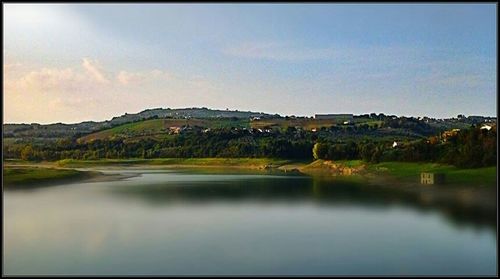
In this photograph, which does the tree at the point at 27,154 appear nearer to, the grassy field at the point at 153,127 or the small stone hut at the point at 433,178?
the grassy field at the point at 153,127

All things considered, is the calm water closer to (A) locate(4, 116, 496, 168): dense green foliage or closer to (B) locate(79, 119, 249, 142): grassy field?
(A) locate(4, 116, 496, 168): dense green foliage

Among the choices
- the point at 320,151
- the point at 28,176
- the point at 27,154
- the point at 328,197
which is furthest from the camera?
the point at 27,154

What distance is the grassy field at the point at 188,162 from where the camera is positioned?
88.1 m

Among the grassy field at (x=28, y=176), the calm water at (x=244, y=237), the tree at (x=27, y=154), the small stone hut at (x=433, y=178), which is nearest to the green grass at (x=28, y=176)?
the grassy field at (x=28, y=176)

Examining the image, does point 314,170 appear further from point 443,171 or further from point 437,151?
point 443,171

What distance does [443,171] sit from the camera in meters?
51.5

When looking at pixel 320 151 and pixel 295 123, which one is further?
pixel 295 123

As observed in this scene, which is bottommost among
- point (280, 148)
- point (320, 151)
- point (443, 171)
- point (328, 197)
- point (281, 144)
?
point (328, 197)

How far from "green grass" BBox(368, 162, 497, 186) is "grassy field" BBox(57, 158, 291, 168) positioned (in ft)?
80.1

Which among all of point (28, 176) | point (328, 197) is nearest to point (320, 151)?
point (28, 176)

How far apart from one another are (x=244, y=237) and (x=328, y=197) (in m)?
15.5

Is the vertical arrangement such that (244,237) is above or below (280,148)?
below

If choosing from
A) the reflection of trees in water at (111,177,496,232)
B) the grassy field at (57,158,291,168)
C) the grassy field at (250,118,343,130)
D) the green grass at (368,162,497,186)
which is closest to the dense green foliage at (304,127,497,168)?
the green grass at (368,162,497,186)

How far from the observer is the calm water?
1716cm
